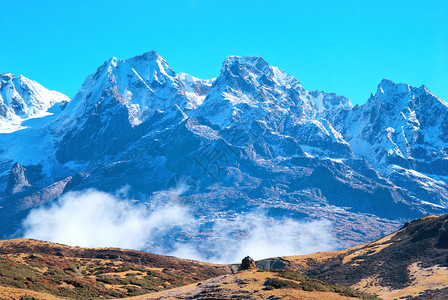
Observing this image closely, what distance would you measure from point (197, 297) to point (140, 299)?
33.7ft

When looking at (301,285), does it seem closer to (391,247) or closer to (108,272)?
(108,272)

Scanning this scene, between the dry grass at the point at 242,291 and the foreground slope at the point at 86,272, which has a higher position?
the foreground slope at the point at 86,272

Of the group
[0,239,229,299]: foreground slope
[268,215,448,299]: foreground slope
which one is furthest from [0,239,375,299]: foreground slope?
[268,215,448,299]: foreground slope

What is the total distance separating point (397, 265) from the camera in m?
125

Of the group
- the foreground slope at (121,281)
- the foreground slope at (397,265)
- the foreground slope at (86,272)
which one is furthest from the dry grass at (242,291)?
the foreground slope at (397,265)

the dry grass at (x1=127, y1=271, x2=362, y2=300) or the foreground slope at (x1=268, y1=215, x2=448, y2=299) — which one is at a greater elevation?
the foreground slope at (x1=268, y1=215, x2=448, y2=299)

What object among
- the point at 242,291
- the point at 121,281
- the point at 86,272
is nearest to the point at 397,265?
the point at 121,281

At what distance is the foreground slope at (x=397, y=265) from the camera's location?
106062 mm

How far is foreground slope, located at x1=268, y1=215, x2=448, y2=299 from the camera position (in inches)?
4176

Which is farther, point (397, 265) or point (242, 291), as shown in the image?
point (397, 265)

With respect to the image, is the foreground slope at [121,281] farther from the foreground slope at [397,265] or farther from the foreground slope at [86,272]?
the foreground slope at [397,265]

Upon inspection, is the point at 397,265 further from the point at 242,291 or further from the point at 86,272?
the point at 86,272

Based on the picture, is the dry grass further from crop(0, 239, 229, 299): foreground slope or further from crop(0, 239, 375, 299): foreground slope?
crop(0, 239, 229, 299): foreground slope

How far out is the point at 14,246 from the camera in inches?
5536
